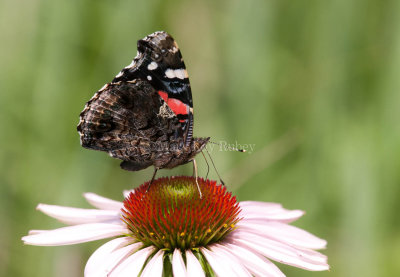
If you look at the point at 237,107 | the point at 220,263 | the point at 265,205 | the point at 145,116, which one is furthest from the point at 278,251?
the point at 237,107

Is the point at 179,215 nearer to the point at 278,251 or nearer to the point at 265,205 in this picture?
the point at 278,251

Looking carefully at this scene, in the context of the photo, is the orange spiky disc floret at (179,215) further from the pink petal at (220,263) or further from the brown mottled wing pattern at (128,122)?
the brown mottled wing pattern at (128,122)

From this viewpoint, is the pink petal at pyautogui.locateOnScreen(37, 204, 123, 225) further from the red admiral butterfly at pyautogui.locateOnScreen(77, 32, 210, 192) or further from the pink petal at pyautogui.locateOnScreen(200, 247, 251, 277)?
the pink petal at pyautogui.locateOnScreen(200, 247, 251, 277)

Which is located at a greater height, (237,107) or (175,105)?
(237,107)

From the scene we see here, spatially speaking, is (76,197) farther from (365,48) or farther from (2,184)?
(365,48)

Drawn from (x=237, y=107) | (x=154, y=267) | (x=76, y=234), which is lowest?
(x=154, y=267)

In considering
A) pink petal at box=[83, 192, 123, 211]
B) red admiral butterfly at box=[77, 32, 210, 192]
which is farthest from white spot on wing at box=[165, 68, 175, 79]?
pink petal at box=[83, 192, 123, 211]
